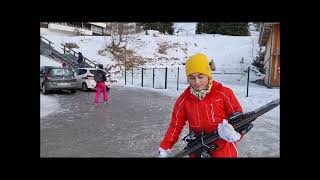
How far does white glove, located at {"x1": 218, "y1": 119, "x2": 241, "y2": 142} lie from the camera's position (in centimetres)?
337

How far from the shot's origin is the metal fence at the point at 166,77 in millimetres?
4426

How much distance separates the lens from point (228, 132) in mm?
3381

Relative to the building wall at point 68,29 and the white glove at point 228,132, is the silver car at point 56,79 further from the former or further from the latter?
the white glove at point 228,132

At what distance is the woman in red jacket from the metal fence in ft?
2.39

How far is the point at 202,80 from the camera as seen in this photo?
348 cm

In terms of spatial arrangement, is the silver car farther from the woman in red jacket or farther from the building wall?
the woman in red jacket

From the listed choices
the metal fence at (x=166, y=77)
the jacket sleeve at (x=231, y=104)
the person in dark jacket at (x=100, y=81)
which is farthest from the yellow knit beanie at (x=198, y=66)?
the person in dark jacket at (x=100, y=81)

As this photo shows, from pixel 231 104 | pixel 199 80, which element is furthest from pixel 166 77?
pixel 231 104

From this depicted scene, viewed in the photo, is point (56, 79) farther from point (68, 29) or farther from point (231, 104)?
point (231, 104)

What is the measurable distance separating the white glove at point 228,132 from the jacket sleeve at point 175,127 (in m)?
0.30
